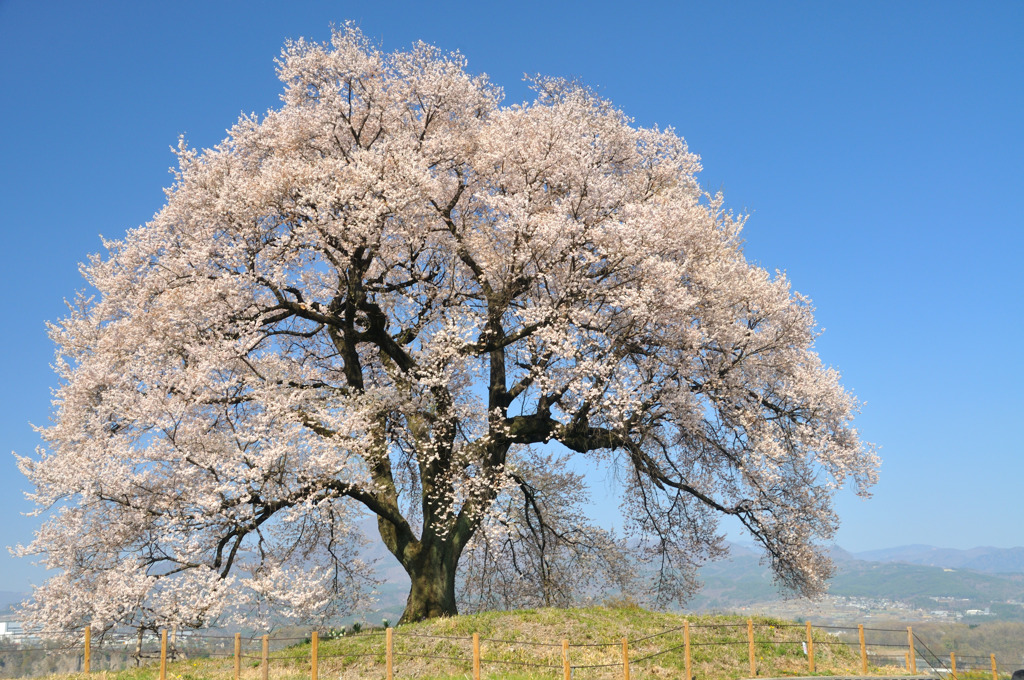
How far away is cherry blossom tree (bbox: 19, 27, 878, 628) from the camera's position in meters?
21.9

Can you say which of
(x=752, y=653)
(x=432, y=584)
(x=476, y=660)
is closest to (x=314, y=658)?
(x=476, y=660)

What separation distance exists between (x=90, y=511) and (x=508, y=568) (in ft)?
49.6

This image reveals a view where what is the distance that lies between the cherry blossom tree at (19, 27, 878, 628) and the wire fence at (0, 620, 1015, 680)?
1.02 metres

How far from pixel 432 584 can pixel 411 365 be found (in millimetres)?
7309

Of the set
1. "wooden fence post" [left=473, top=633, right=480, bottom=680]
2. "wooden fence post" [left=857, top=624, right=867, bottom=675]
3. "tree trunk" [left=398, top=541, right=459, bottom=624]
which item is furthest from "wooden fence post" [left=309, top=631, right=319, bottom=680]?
"wooden fence post" [left=857, top=624, right=867, bottom=675]

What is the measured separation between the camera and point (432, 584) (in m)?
24.8

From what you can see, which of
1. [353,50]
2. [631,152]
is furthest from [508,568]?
[353,50]

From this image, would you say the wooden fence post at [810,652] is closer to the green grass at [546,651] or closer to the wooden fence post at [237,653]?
the green grass at [546,651]

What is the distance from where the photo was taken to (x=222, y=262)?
2431 centimetres

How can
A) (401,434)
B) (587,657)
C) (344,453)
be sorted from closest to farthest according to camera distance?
(587,657), (344,453), (401,434)

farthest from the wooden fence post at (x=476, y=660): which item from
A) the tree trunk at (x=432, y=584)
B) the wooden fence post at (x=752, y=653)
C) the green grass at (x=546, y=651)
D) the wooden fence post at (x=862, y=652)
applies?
the wooden fence post at (x=862, y=652)

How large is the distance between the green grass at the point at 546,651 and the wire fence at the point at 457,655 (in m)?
0.03

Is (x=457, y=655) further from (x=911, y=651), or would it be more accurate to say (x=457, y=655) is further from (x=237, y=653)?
(x=911, y=651)

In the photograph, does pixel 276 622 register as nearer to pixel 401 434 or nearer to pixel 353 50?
pixel 401 434
